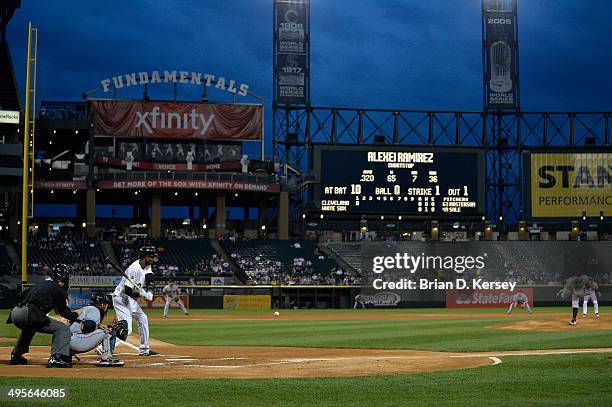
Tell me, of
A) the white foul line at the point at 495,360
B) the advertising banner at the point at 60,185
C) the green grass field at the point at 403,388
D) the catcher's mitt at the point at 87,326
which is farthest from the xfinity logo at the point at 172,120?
the catcher's mitt at the point at 87,326

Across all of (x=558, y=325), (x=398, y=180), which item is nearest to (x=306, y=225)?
(x=398, y=180)

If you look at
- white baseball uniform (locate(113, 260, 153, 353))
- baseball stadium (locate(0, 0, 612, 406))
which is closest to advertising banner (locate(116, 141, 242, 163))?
baseball stadium (locate(0, 0, 612, 406))

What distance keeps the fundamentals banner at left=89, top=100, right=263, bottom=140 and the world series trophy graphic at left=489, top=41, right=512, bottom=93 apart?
18057 mm

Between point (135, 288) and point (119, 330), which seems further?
point (135, 288)

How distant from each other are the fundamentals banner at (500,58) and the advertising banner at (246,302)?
28.4 meters

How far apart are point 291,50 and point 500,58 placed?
16.3 m

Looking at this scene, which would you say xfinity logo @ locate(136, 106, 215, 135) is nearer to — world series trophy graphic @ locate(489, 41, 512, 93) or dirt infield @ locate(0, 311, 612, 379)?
world series trophy graphic @ locate(489, 41, 512, 93)

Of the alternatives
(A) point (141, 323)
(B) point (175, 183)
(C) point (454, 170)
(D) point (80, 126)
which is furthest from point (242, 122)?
(A) point (141, 323)

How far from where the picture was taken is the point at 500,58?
2562 inches

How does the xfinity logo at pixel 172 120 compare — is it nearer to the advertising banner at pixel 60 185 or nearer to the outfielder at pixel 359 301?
the advertising banner at pixel 60 185

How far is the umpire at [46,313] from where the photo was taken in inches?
500

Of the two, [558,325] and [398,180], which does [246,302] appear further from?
[558,325]

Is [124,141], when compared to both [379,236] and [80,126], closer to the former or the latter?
[80,126]

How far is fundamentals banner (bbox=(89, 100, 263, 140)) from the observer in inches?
2463
